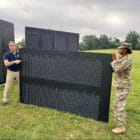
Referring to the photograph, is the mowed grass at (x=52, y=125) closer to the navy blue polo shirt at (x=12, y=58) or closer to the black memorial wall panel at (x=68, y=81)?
the black memorial wall panel at (x=68, y=81)

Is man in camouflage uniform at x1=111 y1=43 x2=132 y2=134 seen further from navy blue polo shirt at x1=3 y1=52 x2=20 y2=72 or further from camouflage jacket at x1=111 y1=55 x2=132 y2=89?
navy blue polo shirt at x1=3 y1=52 x2=20 y2=72

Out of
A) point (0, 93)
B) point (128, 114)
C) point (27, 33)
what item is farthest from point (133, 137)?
point (27, 33)

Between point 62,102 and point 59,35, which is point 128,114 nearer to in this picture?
point 62,102

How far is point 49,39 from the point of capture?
1145cm

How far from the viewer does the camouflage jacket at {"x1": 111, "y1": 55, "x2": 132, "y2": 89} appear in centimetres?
528

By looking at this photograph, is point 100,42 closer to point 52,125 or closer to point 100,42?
point 100,42

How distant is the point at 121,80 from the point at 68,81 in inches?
60.9

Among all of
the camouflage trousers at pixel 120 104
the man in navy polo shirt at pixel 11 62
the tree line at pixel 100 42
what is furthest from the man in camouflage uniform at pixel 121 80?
the tree line at pixel 100 42

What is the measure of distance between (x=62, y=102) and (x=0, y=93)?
100 inches

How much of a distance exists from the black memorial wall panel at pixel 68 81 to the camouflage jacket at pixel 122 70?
18.9 inches

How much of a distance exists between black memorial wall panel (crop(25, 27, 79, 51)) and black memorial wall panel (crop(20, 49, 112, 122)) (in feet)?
11.9

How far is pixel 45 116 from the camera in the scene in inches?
249

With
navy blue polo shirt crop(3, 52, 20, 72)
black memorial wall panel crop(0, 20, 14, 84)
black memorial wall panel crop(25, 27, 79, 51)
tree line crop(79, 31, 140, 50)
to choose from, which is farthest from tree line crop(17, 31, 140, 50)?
navy blue polo shirt crop(3, 52, 20, 72)

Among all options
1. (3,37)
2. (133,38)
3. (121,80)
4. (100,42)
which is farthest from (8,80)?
(133,38)
